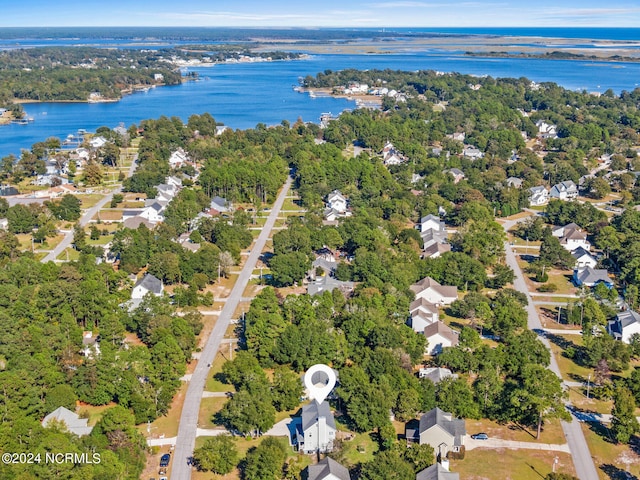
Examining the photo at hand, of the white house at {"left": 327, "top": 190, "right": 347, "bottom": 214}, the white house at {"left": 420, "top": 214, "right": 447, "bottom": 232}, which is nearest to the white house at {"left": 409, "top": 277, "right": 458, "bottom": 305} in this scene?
the white house at {"left": 420, "top": 214, "right": 447, "bottom": 232}

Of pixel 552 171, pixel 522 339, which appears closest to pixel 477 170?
pixel 552 171

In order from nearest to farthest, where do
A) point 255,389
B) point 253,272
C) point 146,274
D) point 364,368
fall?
point 255,389 → point 364,368 → point 146,274 → point 253,272

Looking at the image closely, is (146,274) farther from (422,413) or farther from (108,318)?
(422,413)

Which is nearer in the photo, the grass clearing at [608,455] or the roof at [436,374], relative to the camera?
the grass clearing at [608,455]

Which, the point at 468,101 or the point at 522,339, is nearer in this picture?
the point at 522,339

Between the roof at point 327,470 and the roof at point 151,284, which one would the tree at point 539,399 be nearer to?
the roof at point 327,470

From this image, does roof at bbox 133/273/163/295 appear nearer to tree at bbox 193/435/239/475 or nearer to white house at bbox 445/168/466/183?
tree at bbox 193/435/239/475

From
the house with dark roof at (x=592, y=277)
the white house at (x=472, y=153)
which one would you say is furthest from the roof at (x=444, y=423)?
the white house at (x=472, y=153)
